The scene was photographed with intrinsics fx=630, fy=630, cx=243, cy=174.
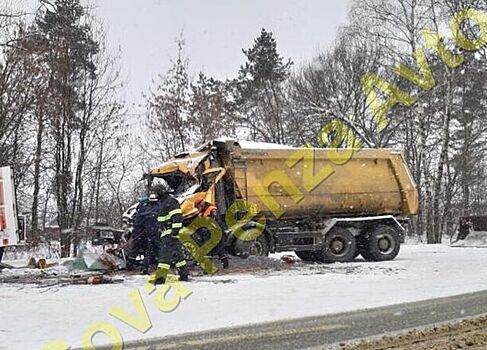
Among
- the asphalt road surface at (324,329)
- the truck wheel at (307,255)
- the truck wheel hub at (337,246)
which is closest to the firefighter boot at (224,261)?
the truck wheel at (307,255)

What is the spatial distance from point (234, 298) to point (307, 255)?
6.23 meters

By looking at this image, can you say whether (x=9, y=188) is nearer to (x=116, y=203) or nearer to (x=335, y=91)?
(x=116, y=203)

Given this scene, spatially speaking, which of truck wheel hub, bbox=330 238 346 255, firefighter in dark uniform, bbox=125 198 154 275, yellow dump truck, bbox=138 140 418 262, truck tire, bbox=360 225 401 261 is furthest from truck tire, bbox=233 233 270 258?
truck tire, bbox=360 225 401 261

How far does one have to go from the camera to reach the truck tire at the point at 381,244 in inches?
598

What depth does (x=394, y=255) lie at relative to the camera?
605 inches

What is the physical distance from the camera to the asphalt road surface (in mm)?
6598

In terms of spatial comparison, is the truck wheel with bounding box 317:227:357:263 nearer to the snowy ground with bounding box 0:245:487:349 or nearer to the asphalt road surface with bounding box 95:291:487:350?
the snowy ground with bounding box 0:245:487:349

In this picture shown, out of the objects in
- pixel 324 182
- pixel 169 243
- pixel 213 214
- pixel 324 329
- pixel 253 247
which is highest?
pixel 324 182

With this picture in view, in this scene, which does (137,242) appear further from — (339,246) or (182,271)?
(339,246)

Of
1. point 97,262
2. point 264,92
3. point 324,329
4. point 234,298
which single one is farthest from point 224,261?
point 264,92

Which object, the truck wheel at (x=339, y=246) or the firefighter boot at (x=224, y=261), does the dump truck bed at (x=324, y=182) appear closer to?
the truck wheel at (x=339, y=246)

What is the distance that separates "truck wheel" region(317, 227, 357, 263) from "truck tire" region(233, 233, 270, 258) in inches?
60.8

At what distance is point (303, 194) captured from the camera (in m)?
14.5

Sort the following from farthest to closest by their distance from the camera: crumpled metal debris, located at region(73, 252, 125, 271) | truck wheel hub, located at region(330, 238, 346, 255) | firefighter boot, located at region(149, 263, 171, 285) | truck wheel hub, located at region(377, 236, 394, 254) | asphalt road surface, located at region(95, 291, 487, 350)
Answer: truck wheel hub, located at region(377, 236, 394, 254)
truck wheel hub, located at region(330, 238, 346, 255)
crumpled metal debris, located at region(73, 252, 125, 271)
firefighter boot, located at region(149, 263, 171, 285)
asphalt road surface, located at region(95, 291, 487, 350)
